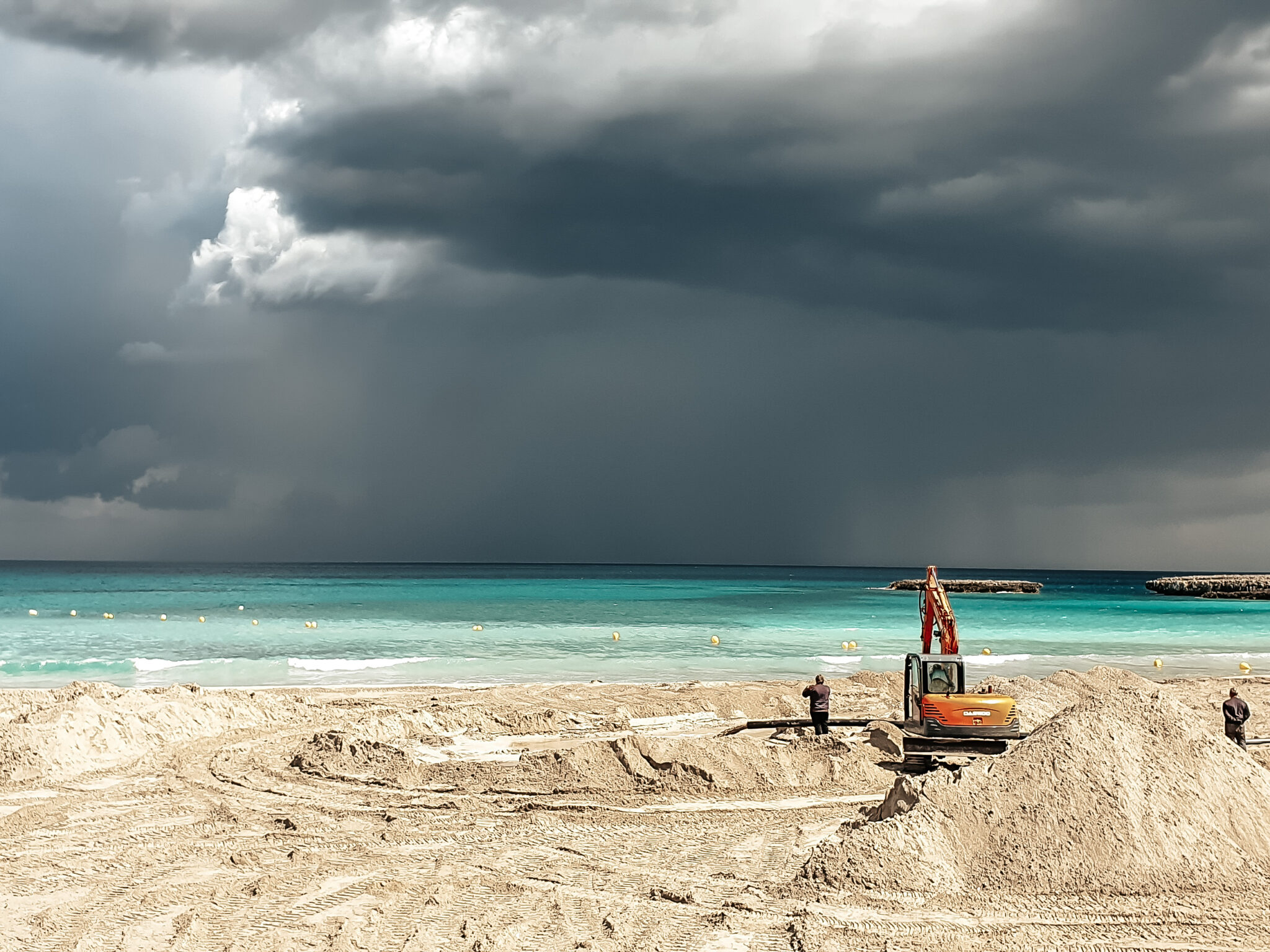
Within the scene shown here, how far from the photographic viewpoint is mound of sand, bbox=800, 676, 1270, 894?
30.3 ft

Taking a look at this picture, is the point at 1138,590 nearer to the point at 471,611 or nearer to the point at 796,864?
the point at 471,611

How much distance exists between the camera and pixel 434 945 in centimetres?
795

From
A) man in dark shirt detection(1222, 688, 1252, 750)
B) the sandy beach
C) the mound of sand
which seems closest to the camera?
the sandy beach

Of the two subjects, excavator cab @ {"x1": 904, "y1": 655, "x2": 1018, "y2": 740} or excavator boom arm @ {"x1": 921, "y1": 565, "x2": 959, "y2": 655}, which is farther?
excavator boom arm @ {"x1": 921, "y1": 565, "x2": 959, "y2": 655}

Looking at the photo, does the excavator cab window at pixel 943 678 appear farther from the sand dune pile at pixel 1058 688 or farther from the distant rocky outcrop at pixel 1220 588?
the distant rocky outcrop at pixel 1220 588

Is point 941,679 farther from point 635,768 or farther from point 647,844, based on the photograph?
point 647,844

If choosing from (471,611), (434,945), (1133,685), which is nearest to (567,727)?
(434,945)

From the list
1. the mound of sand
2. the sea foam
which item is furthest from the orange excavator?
the sea foam

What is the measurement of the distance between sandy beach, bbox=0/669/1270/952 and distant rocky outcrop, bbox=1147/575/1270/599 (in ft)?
357

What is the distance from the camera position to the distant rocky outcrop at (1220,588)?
10469cm

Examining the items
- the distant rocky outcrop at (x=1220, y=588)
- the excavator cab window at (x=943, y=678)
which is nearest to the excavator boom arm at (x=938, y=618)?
the excavator cab window at (x=943, y=678)

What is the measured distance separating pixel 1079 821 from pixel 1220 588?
121m

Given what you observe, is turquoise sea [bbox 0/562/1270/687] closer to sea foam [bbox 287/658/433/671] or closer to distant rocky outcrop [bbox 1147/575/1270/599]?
sea foam [bbox 287/658/433/671]

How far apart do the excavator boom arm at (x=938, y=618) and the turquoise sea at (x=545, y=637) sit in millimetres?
13660
